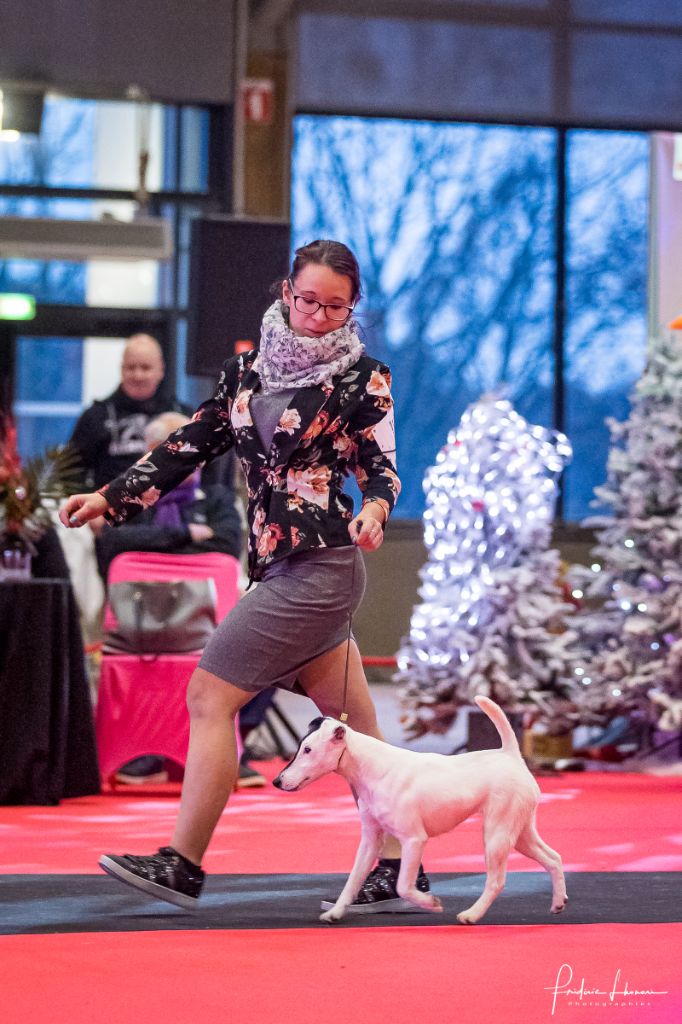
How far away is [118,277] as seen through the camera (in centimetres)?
991

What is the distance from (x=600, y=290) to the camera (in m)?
11.1

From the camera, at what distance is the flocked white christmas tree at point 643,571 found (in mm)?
6246

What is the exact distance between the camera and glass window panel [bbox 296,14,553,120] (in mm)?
10359

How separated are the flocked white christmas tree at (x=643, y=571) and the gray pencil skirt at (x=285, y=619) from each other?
3.46m

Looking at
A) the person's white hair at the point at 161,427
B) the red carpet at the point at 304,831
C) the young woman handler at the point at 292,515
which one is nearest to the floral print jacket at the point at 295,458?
the young woman handler at the point at 292,515

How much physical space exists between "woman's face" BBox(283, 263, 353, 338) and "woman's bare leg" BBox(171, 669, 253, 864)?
0.68m

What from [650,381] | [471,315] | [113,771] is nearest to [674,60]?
[471,315]

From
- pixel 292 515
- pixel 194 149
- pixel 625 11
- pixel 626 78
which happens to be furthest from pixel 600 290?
A: pixel 292 515

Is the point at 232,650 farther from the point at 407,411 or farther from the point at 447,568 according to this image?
the point at 407,411

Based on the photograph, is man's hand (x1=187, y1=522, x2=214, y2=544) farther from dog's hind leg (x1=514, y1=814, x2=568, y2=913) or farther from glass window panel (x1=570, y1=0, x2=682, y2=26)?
glass window panel (x1=570, y1=0, x2=682, y2=26)

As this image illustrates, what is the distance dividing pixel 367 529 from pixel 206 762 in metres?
0.53

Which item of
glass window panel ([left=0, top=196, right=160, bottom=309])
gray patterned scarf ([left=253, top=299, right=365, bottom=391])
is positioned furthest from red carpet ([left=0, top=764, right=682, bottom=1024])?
glass window panel ([left=0, top=196, right=160, bottom=309])

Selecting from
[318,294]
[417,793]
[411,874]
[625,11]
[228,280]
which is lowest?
[411,874]

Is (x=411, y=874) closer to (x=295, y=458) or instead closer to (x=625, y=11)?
(x=295, y=458)
